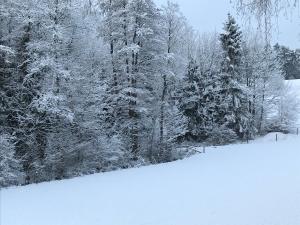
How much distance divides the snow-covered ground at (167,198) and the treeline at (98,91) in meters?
2.12

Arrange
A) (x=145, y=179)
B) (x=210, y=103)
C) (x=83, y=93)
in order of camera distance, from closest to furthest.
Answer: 1. (x=145, y=179)
2. (x=83, y=93)
3. (x=210, y=103)

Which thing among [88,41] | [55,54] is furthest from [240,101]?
[55,54]

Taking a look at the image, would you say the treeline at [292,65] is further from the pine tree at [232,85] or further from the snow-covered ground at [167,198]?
the snow-covered ground at [167,198]

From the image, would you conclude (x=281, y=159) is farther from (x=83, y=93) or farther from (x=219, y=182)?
(x=83, y=93)

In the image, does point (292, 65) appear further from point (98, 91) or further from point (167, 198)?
point (167, 198)

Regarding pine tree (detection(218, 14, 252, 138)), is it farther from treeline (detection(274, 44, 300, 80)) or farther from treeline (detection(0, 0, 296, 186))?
treeline (detection(274, 44, 300, 80))

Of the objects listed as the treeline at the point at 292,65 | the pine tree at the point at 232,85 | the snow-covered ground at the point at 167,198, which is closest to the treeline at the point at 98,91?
the pine tree at the point at 232,85

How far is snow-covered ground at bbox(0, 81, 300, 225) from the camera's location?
11742 mm

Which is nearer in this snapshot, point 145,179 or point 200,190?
point 200,190

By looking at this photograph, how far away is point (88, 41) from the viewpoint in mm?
25031

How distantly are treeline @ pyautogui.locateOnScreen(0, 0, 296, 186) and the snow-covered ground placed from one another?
2124 millimetres

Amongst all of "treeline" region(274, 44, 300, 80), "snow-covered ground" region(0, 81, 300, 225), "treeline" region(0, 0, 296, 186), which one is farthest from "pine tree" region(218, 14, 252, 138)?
"treeline" region(274, 44, 300, 80)

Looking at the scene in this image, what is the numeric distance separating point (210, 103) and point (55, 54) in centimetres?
2178

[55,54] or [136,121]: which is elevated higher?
[55,54]
